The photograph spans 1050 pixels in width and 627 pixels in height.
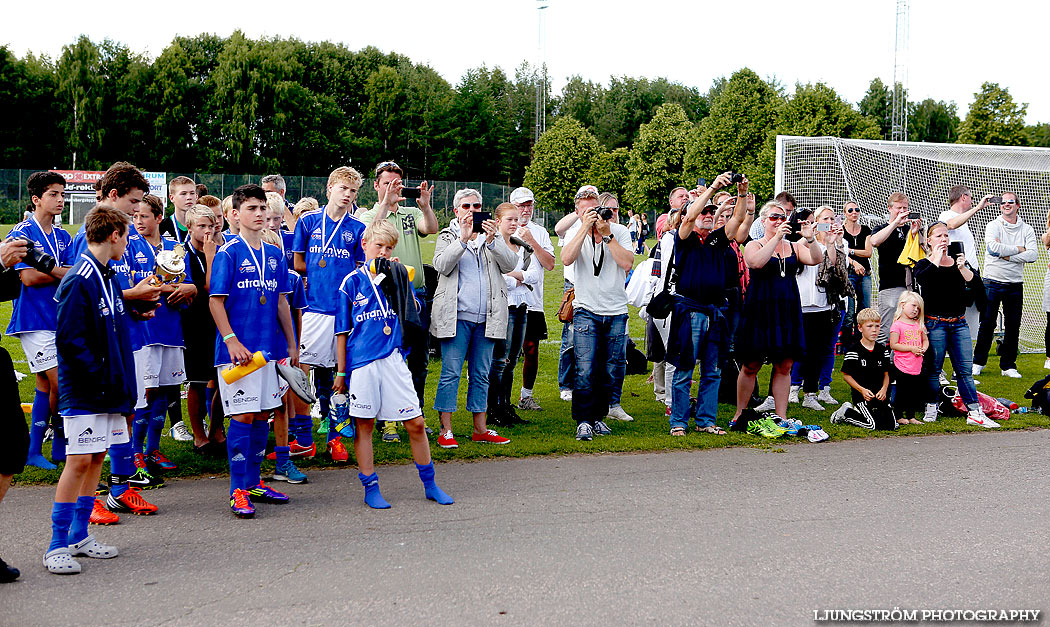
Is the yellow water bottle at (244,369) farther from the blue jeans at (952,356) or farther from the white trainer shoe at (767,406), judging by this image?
the blue jeans at (952,356)

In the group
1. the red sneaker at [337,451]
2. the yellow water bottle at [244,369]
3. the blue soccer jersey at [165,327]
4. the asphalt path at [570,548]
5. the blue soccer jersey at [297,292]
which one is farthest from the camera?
the red sneaker at [337,451]

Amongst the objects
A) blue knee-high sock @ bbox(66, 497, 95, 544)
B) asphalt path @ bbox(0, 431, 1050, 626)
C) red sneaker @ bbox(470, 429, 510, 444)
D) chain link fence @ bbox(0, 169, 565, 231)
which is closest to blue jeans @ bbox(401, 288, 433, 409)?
red sneaker @ bbox(470, 429, 510, 444)

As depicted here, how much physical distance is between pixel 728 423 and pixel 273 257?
15.9ft

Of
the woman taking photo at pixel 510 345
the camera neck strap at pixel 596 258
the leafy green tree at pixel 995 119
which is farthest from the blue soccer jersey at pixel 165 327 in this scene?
the leafy green tree at pixel 995 119

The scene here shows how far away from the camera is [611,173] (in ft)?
209

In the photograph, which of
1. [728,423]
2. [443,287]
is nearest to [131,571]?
[443,287]

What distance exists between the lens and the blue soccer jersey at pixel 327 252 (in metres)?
7.05

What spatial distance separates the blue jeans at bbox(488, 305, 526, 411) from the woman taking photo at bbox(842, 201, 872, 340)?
4.33 meters

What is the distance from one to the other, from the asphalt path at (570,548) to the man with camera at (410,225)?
3.69 ft

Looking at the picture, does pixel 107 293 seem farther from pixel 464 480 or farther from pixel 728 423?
pixel 728 423

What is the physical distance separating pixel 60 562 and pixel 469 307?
12.6 ft

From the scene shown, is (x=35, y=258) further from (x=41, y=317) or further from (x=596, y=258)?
(x=596, y=258)

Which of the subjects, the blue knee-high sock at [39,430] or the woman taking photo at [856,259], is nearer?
the blue knee-high sock at [39,430]

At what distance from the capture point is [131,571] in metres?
4.60
